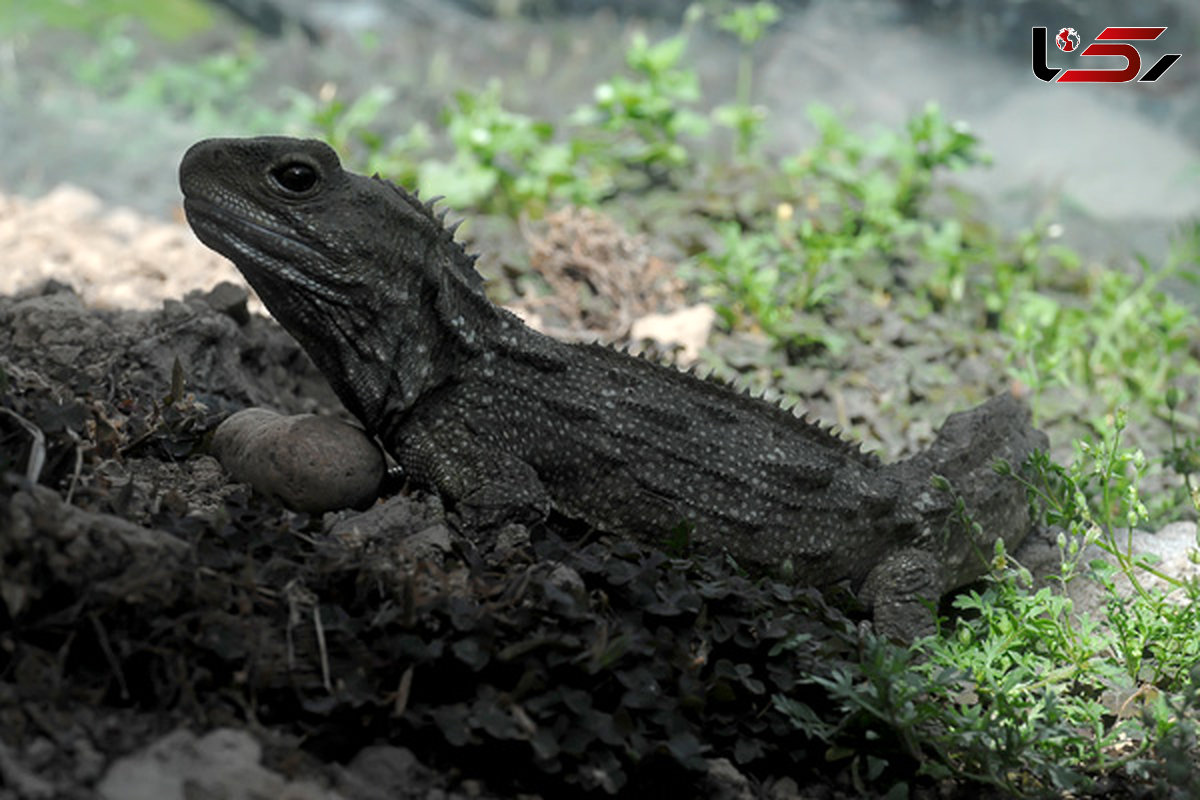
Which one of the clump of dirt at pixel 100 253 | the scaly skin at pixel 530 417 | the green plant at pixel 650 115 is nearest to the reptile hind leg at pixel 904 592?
the scaly skin at pixel 530 417

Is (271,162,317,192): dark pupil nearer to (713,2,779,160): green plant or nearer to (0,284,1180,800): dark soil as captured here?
(0,284,1180,800): dark soil

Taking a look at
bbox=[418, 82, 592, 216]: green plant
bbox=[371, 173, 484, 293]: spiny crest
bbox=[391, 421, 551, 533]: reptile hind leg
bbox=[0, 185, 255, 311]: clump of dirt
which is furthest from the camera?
bbox=[418, 82, 592, 216]: green plant

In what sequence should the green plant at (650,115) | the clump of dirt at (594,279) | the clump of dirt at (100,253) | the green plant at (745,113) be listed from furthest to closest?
the green plant at (745,113), the green plant at (650,115), the clump of dirt at (594,279), the clump of dirt at (100,253)

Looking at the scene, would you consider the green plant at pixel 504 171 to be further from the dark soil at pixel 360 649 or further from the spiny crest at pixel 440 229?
the dark soil at pixel 360 649

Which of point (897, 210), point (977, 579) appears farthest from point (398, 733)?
point (897, 210)

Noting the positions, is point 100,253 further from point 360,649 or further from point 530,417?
point 360,649

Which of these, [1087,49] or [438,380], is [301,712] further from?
[1087,49]

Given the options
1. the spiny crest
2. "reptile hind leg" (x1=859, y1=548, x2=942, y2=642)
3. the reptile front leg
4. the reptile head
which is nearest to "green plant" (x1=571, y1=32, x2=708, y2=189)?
the spiny crest
